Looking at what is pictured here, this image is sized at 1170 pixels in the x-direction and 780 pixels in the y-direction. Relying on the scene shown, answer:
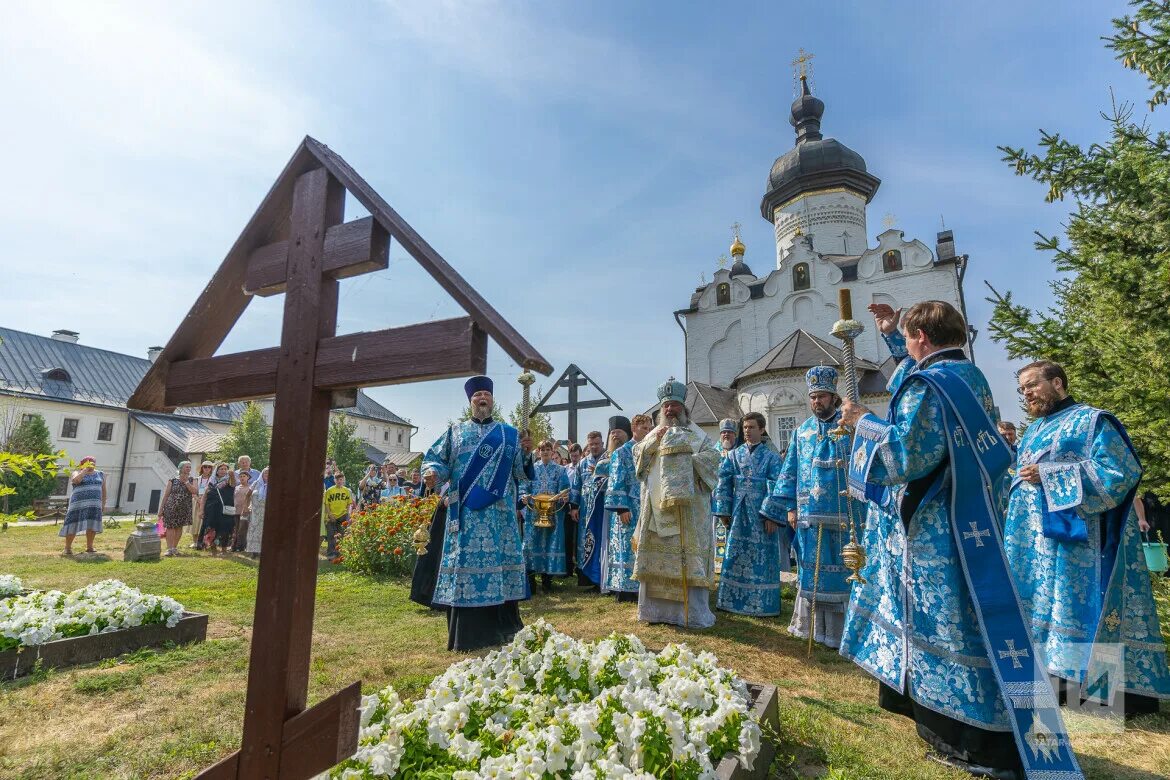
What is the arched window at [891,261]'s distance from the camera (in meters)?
31.4

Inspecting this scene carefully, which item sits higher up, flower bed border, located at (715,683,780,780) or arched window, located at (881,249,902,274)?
arched window, located at (881,249,902,274)

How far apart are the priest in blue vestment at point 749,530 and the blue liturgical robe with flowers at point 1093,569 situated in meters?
2.44

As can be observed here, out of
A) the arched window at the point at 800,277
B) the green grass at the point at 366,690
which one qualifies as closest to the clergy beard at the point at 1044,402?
the green grass at the point at 366,690

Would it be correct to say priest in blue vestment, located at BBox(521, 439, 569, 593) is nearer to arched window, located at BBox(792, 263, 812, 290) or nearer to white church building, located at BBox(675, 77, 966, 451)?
white church building, located at BBox(675, 77, 966, 451)

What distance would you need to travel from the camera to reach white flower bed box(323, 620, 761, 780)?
2266 millimetres

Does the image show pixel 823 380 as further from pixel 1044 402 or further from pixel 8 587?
pixel 8 587

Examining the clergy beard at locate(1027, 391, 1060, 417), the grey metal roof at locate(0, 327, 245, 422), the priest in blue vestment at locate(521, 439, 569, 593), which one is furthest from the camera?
the grey metal roof at locate(0, 327, 245, 422)

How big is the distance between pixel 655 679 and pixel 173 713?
2.98 m

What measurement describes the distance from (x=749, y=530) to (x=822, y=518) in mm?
1351

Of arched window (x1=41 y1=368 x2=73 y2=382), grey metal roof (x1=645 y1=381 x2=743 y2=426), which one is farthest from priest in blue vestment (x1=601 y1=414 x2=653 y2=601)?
arched window (x1=41 y1=368 x2=73 y2=382)

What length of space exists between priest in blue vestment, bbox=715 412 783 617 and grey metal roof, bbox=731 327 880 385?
66.8ft

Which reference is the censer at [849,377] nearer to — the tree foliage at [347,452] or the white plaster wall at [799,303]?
the white plaster wall at [799,303]

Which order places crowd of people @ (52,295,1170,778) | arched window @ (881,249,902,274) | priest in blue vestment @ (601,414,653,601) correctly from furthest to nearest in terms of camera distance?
arched window @ (881,249,902,274), priest in blue vestment @ (601,414,653,601), crowd of people @ (52,295,1170,778)

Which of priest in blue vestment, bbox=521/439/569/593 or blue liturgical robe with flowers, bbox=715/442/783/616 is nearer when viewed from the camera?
blue liturgical robe with flowers, bbox=715/442/783/616
